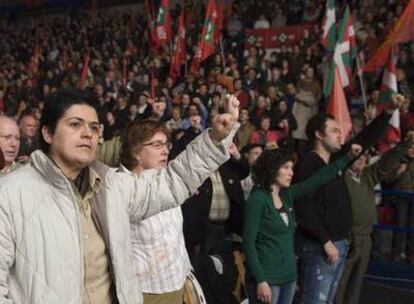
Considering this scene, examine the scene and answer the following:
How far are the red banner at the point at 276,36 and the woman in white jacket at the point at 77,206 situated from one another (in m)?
12.4

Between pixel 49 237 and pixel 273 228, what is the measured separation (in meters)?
2.38

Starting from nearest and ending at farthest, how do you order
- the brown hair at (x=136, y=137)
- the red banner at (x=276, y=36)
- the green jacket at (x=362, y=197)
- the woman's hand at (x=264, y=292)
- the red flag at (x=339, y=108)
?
the brown hair at (x=136, y=137), the woman's hand at (x=264, y=292), the green jacket at (x=362, y=197), the red flag at (x=339, y=108), the red banner at (x=276, y=36)

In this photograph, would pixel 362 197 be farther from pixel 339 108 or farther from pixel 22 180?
pixel 22 180

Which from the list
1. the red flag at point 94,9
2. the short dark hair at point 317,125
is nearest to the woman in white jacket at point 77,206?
the short dark hair at point 317,125

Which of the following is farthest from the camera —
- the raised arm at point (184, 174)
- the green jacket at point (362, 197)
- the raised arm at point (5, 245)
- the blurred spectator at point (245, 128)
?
the blurred spectator at point (245, 128)

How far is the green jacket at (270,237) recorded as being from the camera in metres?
4.40

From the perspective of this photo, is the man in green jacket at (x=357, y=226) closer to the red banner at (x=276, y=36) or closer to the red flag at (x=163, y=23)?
the red flag at (x=163, y=23)

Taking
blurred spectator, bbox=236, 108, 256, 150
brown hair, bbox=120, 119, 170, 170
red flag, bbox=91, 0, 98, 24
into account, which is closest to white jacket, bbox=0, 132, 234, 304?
brown hair, bbox=120, 119, 170, 170

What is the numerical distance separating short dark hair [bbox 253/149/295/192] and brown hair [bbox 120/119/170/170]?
47.5 inches

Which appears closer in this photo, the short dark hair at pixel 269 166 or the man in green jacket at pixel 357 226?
the short dark hair at pixel 269 166

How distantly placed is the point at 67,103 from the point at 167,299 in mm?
1268

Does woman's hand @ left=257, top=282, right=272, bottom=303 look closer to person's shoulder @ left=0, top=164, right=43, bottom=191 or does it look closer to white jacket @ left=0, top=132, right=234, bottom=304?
white jacket @ left=0, top=132, right=234, bottom=304

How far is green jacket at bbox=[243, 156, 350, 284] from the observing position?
4.40 m

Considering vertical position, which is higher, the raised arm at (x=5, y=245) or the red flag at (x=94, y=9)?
the red flag at (x=94, y=9)
